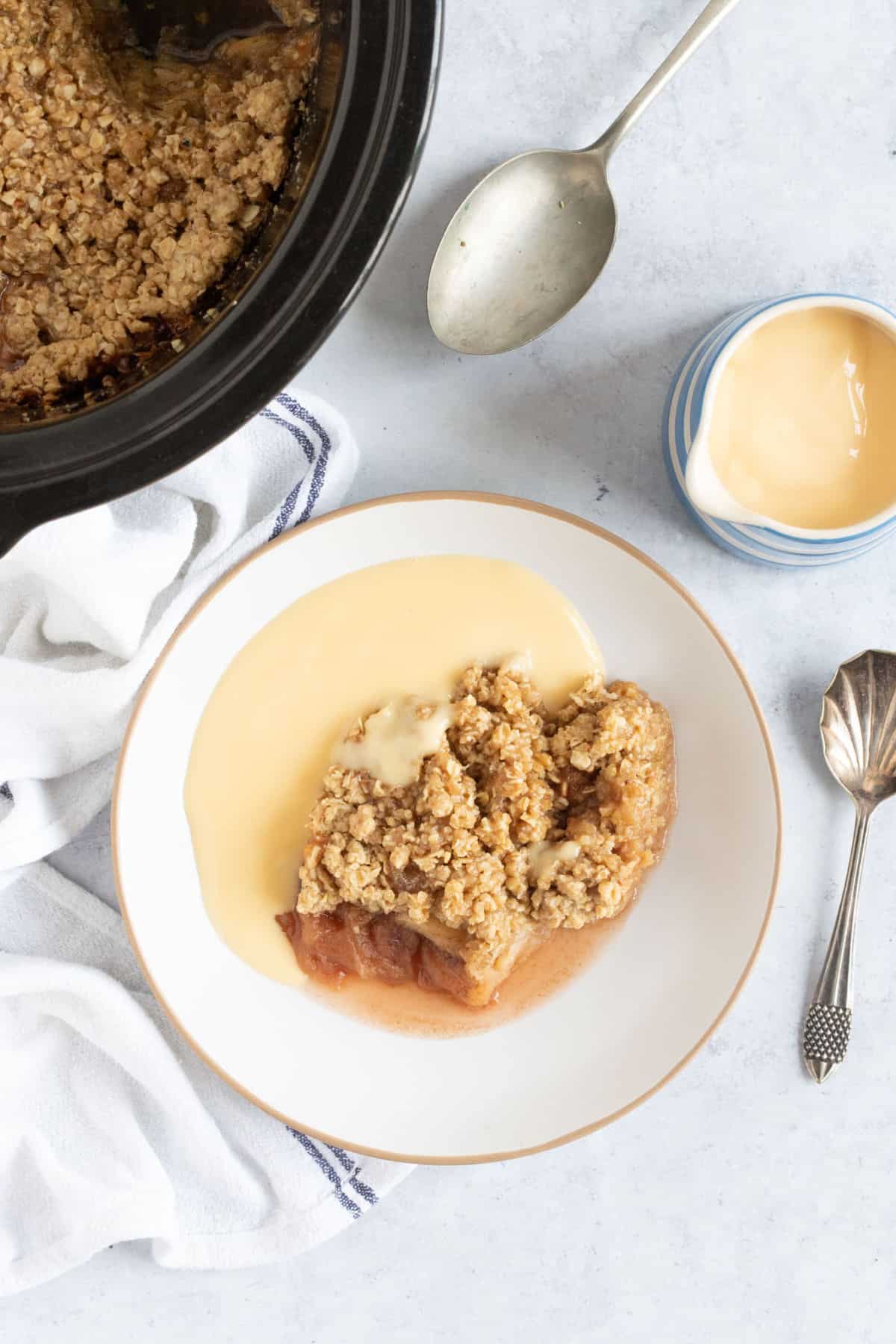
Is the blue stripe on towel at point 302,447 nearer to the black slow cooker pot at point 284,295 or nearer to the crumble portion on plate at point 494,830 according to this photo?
the crumble portion on plate at point 494,830

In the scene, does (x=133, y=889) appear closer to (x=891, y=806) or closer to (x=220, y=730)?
(x=220, y=730)

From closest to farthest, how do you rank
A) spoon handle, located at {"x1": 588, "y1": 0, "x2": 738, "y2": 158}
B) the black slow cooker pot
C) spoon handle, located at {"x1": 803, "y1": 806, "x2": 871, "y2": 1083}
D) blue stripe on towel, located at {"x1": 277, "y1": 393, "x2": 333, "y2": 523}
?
1. the black slow cooker pot
2. spoon handle, located at {"x1": 588, "y1": 0, "x2": 738, "y2": 158}
3. blue stripe on towel, located at {"x1": 277, "y1": 393, "x2": 333, "y2": 523}
4. spoon handle, located at {"x1": 803, "y1": 806, "x2": 871, "y2": 1083}

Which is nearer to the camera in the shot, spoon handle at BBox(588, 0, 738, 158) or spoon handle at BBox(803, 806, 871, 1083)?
spoon handle at BBox(588, 0, 738, 158)

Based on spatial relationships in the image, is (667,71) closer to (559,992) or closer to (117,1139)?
(559,992)

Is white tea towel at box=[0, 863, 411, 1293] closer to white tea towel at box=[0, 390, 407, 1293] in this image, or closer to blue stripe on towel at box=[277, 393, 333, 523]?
white tea towel at box=[0, 390, 407, 1293]

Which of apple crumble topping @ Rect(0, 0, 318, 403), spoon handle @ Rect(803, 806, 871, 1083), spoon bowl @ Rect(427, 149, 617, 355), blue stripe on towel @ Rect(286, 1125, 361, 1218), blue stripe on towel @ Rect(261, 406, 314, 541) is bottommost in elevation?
blue stripe on towel @ Rect(286, 1125, 361, 1218)

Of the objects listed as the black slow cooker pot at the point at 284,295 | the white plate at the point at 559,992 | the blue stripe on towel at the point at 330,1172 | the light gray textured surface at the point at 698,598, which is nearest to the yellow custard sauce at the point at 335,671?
the white plate at the point at 559,992

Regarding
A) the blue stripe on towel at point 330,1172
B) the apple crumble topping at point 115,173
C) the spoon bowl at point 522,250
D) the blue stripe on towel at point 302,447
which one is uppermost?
the apple crumble topping at point 115,173

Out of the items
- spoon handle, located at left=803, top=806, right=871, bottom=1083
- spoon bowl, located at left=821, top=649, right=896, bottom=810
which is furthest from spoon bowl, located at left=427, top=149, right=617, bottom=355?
spoon handle, located at left=803, top=806, right=871, bottom=1083

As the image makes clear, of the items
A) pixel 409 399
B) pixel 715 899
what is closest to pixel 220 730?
pixel 409 399
